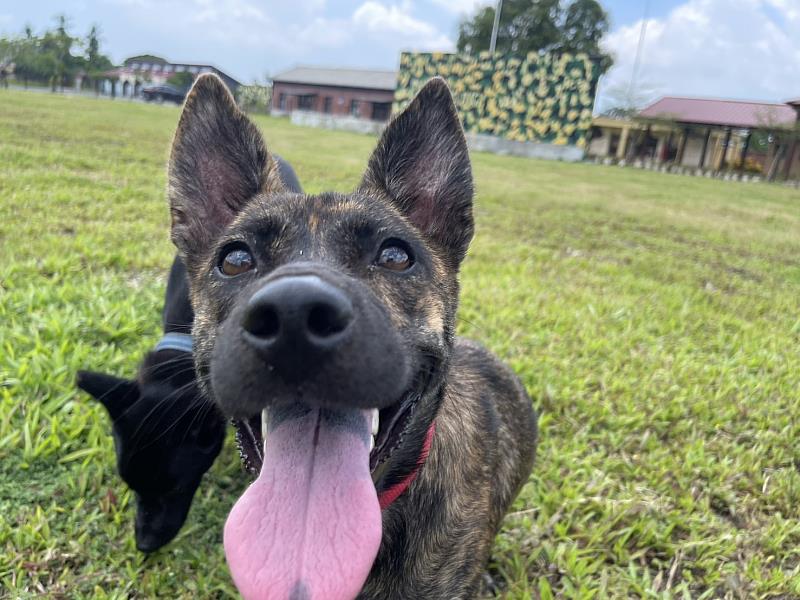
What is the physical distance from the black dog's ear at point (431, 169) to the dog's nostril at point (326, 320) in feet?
3.47

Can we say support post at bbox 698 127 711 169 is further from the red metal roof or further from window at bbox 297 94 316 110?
window at bbox 297 94 316 110

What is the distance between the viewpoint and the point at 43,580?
242 cm

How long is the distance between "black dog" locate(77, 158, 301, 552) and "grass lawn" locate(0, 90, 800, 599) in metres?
0.22

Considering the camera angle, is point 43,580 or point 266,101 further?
point 266,101

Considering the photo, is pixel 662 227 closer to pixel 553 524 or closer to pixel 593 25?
pixel 553 524

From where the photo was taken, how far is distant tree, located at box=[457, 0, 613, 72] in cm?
5959

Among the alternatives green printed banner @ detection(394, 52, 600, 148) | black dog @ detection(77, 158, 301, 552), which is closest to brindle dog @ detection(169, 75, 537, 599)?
black dog @ detection(77, 158, 301, 552)

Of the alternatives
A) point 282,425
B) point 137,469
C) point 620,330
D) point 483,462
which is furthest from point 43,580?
point 620,330

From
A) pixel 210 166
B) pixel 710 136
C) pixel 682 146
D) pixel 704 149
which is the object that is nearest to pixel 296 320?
pixel 210 166

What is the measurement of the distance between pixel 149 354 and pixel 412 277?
1.53 metres

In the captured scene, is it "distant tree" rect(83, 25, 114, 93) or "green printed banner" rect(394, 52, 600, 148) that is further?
"distant tree" rect(83, 25, 114, 93)

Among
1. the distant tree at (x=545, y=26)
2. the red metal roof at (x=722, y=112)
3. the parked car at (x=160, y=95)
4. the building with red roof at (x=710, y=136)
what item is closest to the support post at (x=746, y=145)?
the building with red roof at (x=710, y=136)

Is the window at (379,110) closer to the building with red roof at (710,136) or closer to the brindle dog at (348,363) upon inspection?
the building with red roof at (710,136)

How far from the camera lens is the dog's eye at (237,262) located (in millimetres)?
2092
